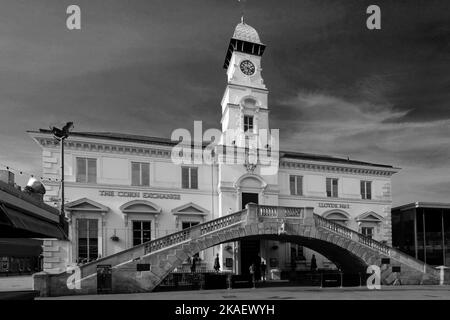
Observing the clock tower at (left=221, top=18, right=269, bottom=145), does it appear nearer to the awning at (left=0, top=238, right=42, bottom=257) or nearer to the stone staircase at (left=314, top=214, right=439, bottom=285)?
the stone staircase at (left=314, top=214, right=439, bottom=285)

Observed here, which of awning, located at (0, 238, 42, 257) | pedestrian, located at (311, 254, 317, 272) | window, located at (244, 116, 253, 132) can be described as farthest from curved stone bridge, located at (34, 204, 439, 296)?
awning, located at (0, 238, 42, 257)

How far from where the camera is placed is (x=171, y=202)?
1113 inches

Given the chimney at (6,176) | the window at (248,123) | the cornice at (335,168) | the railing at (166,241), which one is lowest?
the railing at (166,241)

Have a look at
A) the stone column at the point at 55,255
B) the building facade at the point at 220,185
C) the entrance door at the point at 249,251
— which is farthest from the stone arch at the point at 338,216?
the stone column at the point at 55,255

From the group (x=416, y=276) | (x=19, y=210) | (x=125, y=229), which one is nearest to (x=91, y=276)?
(x=125, y=229)

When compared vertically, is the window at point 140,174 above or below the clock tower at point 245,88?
below

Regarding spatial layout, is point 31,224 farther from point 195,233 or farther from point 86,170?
point 86,170

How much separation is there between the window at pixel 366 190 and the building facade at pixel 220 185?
9 cm

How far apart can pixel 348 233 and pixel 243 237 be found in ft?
24.8

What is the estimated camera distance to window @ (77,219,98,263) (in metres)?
26.0

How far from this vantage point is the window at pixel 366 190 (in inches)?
1352

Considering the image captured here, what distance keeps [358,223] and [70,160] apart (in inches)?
932

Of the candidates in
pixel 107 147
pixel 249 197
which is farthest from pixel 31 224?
pixel 249 197

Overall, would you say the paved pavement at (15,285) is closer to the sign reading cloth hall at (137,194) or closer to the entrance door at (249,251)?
the sign reading cloth hall at (137,194)
